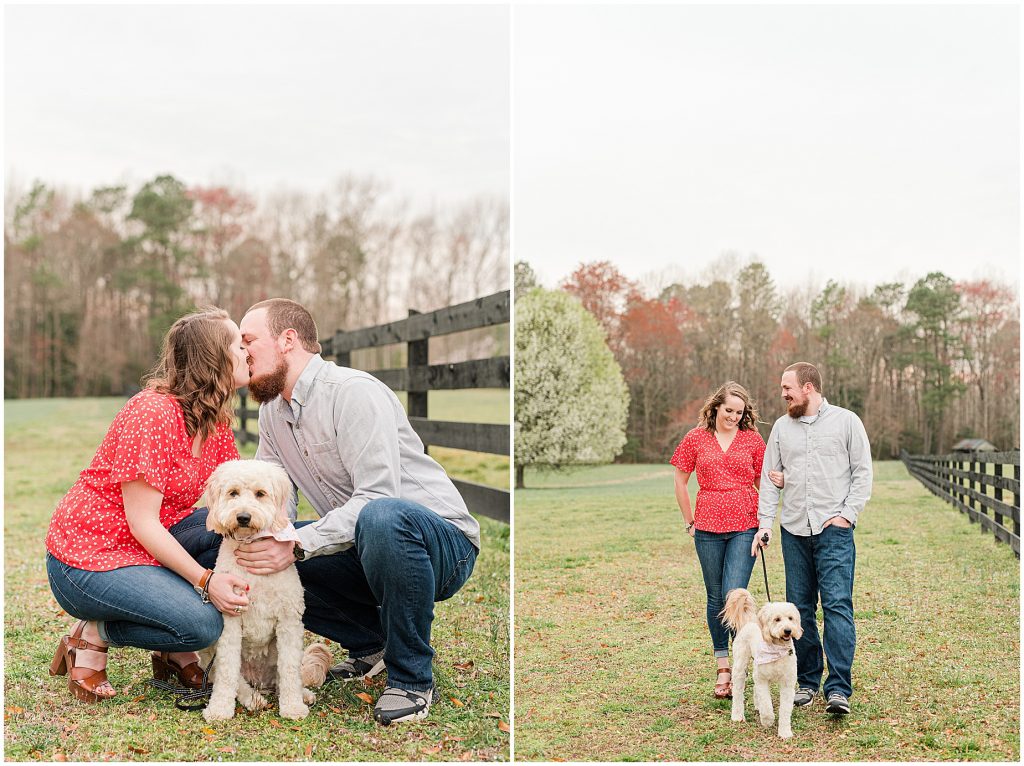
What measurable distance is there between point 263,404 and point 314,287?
19.5 meters

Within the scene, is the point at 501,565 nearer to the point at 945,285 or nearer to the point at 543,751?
the point at 543,751

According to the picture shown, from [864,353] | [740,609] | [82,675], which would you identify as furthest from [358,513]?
[864,353]

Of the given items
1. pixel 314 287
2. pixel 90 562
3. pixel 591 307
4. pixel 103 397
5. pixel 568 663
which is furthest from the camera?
pixel 103 397

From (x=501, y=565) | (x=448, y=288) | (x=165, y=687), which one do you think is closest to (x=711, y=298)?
(x=501, y=565)

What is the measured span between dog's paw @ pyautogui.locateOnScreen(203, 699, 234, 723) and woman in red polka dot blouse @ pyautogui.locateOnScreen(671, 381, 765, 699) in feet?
6.81

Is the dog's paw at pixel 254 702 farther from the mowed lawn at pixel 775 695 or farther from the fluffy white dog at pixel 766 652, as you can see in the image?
the fluffy white dog at pixel 766 652

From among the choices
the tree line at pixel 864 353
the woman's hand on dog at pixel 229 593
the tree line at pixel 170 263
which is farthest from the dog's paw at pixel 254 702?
the tree line at pixel 170 263

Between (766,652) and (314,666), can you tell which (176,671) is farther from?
(766,652)

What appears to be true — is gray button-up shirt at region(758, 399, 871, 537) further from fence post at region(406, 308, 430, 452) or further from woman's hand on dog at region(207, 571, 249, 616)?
fence post at region(406, 308, 430, 452)

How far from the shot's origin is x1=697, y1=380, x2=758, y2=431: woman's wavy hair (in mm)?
3902

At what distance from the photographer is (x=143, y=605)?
2.93 meters

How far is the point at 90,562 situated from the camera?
2.96 m

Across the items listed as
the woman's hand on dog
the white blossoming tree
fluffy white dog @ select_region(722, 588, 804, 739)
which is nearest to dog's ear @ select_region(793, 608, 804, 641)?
fluffy white dog @ select_region(722, 588, 804, 739)

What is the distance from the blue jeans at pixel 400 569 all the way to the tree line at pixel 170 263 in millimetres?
17767
